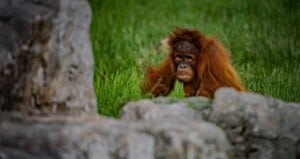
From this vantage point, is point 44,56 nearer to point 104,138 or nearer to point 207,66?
point 104,138

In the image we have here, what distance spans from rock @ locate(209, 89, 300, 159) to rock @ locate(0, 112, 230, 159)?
26cm

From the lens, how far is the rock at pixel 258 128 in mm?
4691

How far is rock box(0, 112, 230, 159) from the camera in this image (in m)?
4.16

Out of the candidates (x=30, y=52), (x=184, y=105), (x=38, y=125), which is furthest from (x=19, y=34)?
(x=184, y=105)

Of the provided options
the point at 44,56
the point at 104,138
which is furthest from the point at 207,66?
the point at 104,138

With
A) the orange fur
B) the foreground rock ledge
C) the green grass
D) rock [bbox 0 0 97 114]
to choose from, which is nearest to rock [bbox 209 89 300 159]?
the foreground rock ledge

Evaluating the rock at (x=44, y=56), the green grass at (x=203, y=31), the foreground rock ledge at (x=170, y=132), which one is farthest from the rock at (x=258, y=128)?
the green grass at (x=203, y=31)

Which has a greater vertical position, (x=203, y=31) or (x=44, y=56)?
(x=44, y=56)

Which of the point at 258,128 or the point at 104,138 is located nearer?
the point at 104,138

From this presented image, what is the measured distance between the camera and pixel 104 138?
4.22 meters

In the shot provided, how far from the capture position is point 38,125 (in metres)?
4.27

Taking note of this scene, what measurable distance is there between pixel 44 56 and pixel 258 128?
921 millimetres

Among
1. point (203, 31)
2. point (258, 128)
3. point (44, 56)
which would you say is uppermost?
point (44, 56)

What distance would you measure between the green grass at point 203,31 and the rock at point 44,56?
3.90 ft
